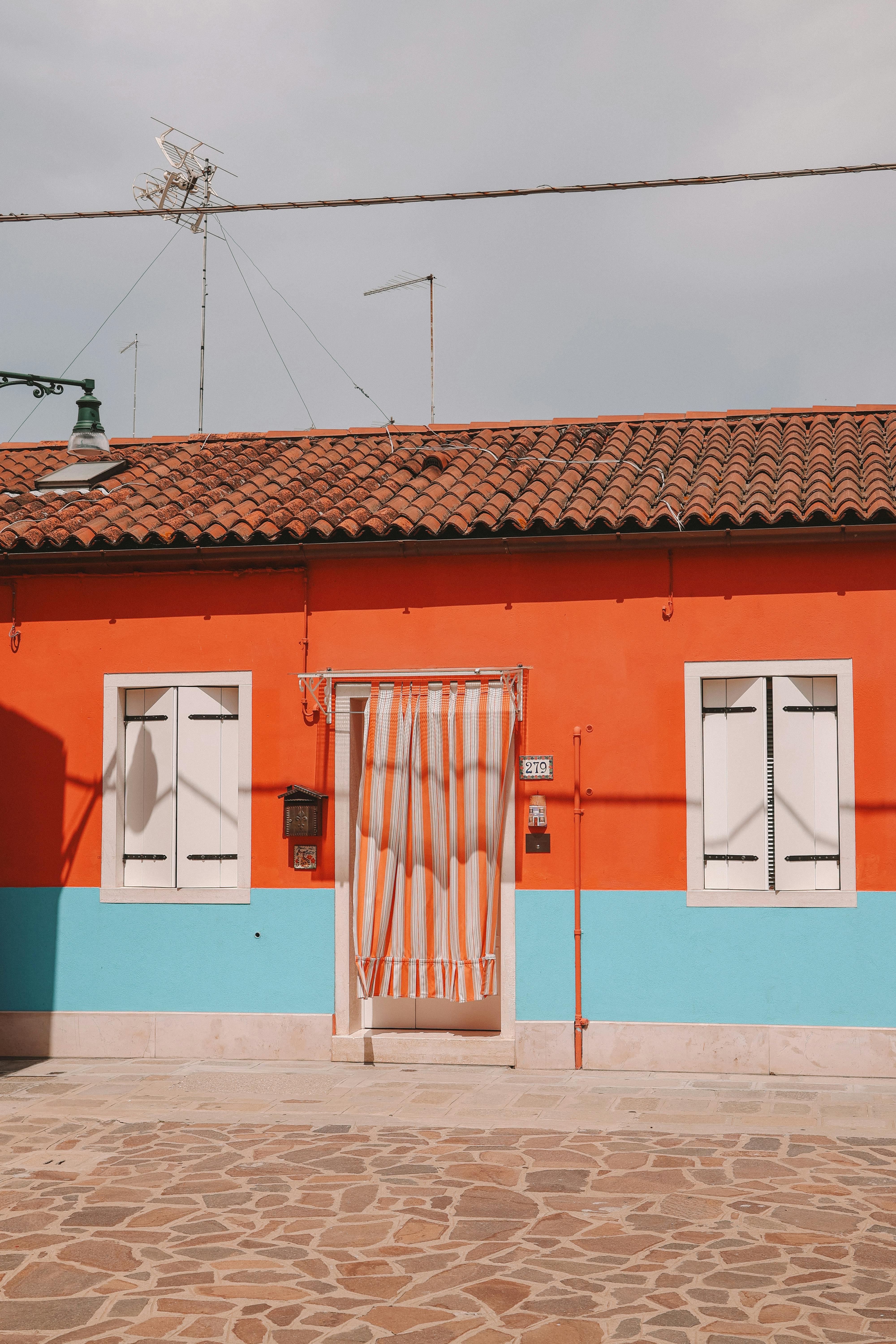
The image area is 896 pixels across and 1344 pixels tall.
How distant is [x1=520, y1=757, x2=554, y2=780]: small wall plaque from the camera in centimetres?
955

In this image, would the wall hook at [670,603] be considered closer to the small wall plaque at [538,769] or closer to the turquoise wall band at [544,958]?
the small wall plaque at [538,769]

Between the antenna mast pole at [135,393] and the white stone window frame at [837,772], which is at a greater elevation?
the antenna mast pole at [135,393]

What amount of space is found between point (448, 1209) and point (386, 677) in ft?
14.5

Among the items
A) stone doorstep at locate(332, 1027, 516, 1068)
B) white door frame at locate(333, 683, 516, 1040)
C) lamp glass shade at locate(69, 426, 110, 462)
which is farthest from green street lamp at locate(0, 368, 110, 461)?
stone doorstep at locate(332, 1027, 516, 1068)

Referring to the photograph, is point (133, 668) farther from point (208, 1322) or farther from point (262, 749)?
point (208, 1322)

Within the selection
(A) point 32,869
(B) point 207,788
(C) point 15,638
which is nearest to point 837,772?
(B) point 207,788

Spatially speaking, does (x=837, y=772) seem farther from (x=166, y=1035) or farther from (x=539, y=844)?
(x=166, y=1035)

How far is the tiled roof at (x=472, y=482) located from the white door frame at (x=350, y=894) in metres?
1.48

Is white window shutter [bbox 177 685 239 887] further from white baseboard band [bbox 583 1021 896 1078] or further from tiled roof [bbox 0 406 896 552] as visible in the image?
white baseboard band [bbox 583 1021 896 1078]

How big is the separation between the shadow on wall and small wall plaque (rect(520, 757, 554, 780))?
11.7ft

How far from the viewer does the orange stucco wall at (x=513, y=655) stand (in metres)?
9.31

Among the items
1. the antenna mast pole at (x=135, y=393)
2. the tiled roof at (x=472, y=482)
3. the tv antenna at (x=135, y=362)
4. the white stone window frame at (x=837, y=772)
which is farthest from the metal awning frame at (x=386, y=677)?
the tv antenna at (x=135, y=362)

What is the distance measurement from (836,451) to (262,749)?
18.0ft

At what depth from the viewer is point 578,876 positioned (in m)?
9.44
